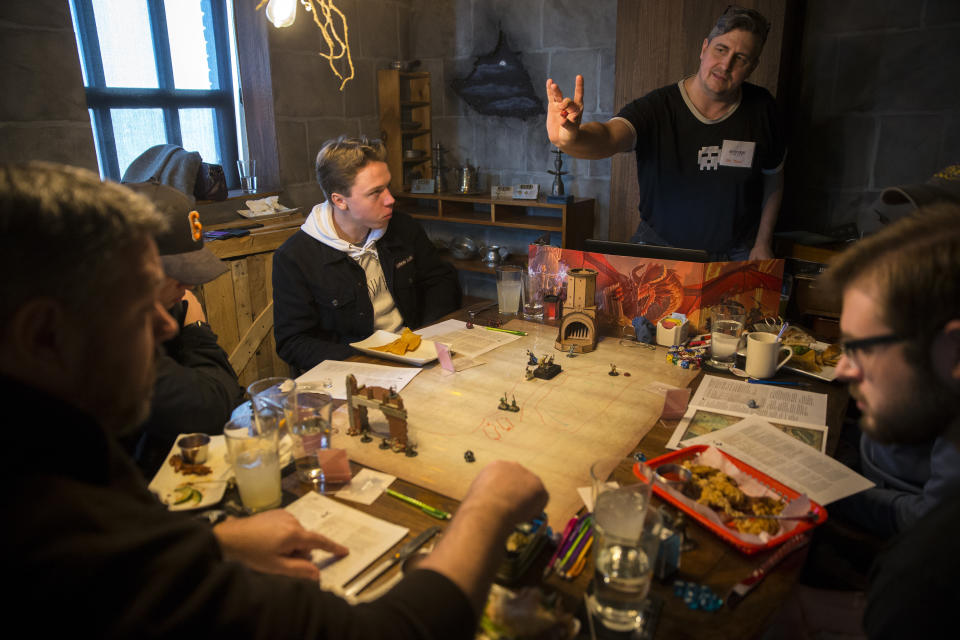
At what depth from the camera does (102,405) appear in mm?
781

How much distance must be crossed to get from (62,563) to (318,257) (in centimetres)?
208

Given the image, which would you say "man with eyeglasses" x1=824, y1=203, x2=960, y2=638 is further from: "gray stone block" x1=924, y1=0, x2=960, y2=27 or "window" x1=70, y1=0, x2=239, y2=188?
"window" x1=70, y1=0, x2=239, y2=188

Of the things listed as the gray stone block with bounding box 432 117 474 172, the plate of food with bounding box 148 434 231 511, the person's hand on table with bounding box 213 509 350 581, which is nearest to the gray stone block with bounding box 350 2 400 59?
the gray stone block with bounding box 432 117 474 172

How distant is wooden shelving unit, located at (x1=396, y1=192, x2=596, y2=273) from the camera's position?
A: 399 centimetres

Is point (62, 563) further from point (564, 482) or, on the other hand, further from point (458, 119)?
point (458, 119)

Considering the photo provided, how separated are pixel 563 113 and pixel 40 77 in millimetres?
2256

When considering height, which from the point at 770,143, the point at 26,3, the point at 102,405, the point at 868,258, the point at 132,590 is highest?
the point at 26,3

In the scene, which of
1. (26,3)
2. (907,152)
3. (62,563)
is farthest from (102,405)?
(907,152)

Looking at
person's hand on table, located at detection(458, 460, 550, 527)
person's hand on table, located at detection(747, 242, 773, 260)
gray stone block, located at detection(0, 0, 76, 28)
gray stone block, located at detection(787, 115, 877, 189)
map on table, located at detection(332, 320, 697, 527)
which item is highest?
gray stone block, located at detection(0, 0, 76, 28)

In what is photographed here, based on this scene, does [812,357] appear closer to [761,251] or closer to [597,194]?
[761,251]

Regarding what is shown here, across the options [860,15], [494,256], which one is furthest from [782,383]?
[494,256]

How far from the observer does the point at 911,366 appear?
3.10 feet

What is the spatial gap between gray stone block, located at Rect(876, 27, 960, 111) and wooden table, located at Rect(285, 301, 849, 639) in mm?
3063

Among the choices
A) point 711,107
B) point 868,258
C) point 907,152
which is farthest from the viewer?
point 907,152
